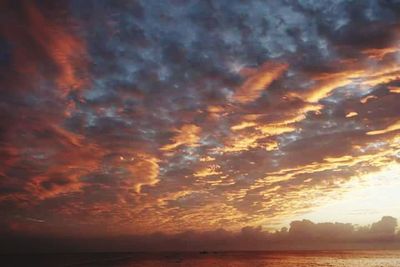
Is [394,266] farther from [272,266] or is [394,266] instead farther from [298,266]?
[272,266]

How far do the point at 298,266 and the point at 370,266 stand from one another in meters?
25.8

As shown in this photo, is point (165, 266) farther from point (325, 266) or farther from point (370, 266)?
point (370, 266)

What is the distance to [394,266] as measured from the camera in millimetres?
127375

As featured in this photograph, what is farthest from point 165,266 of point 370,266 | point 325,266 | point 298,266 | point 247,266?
point 370,266

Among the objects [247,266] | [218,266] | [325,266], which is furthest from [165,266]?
[325,266]

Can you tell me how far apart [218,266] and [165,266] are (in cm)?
2090

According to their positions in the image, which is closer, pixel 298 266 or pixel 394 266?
pixel 394 266

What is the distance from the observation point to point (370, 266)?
13150 cm

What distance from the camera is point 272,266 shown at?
13612 centimetres

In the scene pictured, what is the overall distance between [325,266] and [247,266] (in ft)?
98.9

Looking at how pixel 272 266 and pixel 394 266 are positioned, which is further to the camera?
pixel 272 266

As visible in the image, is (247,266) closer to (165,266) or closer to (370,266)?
(165,266)

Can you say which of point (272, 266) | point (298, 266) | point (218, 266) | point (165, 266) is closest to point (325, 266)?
point (298, 266)

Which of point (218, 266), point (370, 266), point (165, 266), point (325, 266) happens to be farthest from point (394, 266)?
point (165, 266)
